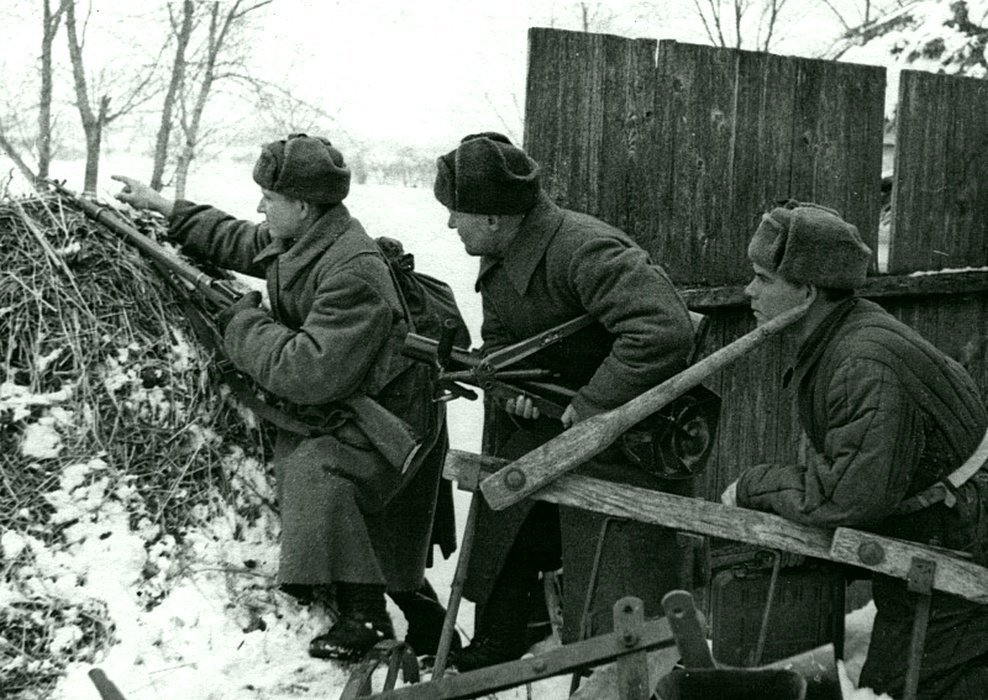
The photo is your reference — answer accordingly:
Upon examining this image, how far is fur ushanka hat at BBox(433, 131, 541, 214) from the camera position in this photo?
394 cm

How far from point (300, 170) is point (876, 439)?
7.10ft

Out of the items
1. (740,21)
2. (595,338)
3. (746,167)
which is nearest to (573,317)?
(595,338)

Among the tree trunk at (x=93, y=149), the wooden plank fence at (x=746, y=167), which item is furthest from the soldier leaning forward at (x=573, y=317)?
the tree trunk at (x=93, y=149)

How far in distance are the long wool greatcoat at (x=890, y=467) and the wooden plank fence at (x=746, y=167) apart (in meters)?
1.33

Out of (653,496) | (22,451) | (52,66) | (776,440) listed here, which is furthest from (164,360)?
(776,440)

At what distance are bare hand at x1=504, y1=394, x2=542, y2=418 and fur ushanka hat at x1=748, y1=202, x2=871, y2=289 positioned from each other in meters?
0.91

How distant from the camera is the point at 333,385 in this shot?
4.11 metres

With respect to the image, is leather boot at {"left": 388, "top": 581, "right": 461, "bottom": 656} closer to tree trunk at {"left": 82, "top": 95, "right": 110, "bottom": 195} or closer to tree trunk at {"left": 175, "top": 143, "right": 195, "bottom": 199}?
tree trunk at {"left": 175, "top": 143, "right": 195, "bottom": 199}

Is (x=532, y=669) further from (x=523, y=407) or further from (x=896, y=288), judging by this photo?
(x=896, y=288)

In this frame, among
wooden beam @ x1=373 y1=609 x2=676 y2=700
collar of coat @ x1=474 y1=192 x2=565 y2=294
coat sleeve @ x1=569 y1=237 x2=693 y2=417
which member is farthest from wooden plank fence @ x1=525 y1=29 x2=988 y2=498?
wooden beam @ x1=373 y1=609 x2=676 y2=700

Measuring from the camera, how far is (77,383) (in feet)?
14.3

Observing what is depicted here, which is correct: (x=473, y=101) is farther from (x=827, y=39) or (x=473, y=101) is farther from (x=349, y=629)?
(x=827, y=39)

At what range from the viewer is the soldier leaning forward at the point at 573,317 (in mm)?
3803

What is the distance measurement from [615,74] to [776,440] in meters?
1.77
